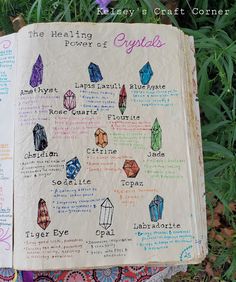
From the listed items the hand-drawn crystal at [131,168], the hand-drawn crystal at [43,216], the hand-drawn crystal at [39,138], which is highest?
the hand-drawn crystal at [39,138]

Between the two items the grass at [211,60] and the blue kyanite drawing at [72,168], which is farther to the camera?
the grass at [211,60]

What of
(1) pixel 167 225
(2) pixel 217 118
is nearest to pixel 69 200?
(1) pixel 167 225

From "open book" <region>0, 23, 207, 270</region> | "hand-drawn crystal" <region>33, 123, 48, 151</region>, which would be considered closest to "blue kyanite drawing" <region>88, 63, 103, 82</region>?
"open book" <region>0, 23, 207, 270</region>

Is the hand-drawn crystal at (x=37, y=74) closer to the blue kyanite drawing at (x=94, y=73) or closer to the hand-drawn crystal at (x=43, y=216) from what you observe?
the blue kyanite drawing at (x=94, y=73)

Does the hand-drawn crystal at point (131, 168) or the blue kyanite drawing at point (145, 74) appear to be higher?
the blue kyanite drawing at point (145, 74)

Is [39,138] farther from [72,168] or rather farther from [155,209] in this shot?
[155,209]

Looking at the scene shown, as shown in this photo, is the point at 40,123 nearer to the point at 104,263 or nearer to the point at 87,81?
the point at 87,81

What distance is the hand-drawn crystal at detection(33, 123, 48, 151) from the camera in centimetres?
72

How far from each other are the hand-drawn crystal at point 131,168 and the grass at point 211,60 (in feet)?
0.53

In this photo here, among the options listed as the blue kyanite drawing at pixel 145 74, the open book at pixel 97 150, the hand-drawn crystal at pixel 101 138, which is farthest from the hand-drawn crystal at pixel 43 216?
the blue kyanite drawing at pixel 145 74

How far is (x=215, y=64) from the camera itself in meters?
0.83

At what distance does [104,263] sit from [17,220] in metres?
0.14

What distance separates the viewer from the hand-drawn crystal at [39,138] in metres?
0.72

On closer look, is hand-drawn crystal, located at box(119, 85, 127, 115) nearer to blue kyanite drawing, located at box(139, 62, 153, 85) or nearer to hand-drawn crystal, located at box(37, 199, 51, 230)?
blue kyanite drawing, located at box(139, 62, 153, 85)
